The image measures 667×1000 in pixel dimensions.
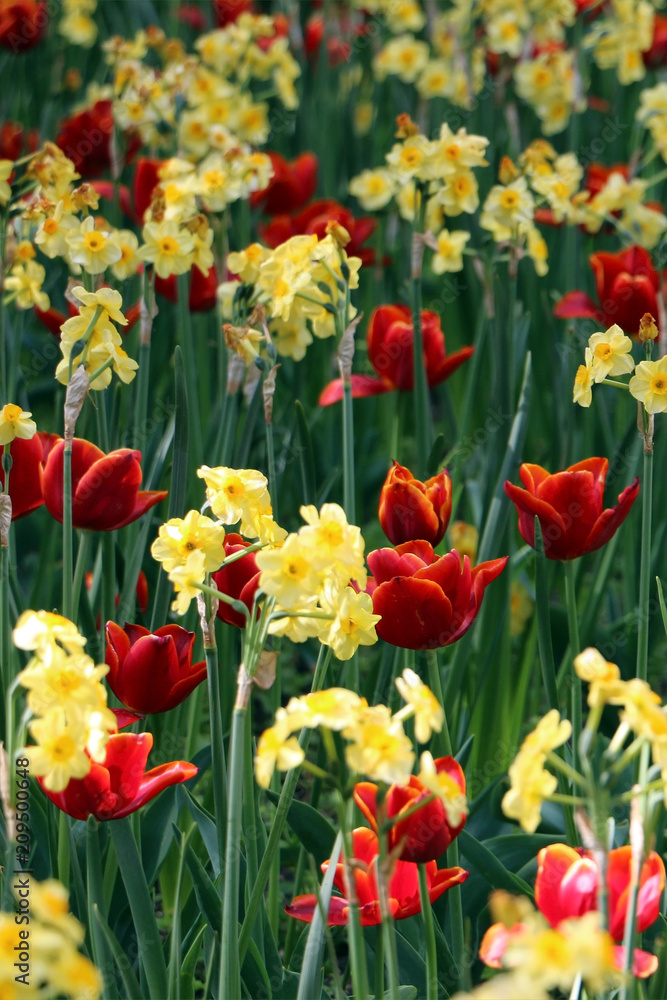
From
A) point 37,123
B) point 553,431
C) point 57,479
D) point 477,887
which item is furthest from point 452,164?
point 37,123

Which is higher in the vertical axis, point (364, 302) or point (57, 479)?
point (364, 302)

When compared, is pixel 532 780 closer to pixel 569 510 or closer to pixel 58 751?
pixel 58 751

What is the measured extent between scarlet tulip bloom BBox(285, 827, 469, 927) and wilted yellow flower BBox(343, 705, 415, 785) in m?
0.25

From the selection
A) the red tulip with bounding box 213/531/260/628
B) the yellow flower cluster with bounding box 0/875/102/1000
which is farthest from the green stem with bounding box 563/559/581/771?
the yellow flower cluster with bounding box 0/875/102/1000

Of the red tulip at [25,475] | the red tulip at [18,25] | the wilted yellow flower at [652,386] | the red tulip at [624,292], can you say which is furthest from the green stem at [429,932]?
the red tulip at [18,25]

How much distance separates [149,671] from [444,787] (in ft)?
1.37

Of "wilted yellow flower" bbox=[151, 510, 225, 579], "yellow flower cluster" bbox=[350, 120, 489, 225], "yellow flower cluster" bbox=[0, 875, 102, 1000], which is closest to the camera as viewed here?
"yellow flower cluster" bbox=[0, 875, 102, 1000]

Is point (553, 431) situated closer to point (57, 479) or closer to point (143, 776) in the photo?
point (57, 479)

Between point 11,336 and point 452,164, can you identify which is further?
point 11,336

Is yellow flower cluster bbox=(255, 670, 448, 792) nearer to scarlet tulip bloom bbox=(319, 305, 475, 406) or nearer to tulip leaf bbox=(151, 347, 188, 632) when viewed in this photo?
tulip leaf bbox=(151, 347, 188, 632)

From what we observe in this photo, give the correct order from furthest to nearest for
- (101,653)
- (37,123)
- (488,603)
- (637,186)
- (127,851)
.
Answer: (37,123) → (637,186) → (488,603) → (101,653) → (127,851)

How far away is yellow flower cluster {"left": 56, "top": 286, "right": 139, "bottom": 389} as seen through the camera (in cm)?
118

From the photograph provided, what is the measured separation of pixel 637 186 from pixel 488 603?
1025mm

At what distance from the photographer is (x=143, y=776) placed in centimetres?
93
